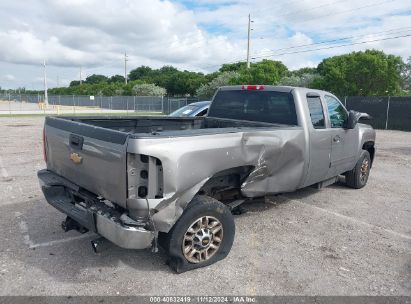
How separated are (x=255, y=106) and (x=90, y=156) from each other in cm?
276

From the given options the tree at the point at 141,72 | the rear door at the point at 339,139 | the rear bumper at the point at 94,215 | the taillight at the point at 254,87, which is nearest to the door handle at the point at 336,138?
the rear door at the point at 339,139

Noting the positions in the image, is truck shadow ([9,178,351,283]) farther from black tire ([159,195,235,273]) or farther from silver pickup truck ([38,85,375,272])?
silver pickup truck ([38,85,375,272])

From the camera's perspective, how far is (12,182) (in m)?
7.18

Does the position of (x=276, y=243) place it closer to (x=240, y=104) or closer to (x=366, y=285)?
(x=366, y=285)

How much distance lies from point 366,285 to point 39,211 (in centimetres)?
450

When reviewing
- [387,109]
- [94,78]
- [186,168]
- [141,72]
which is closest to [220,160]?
[186,168]

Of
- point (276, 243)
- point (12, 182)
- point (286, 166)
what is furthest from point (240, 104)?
point (12, 182)

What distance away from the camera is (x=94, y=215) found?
11.1 ft

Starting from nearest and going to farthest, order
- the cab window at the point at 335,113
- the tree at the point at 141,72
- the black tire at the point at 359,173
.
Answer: the cab window at the point at 335,113 → the black tire at the point at 359,173 → the tree at the point at 141,72

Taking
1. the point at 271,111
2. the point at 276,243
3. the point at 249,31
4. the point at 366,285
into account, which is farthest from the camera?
the point at 249,31

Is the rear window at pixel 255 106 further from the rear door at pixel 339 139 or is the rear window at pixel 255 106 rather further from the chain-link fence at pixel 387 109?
the chain-link fence at pixel 387 109

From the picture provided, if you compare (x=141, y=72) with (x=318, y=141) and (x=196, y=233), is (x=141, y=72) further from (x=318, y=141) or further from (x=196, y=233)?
(x=196, y=233)

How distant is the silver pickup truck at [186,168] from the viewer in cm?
320

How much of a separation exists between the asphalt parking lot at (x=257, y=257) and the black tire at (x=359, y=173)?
699mm
